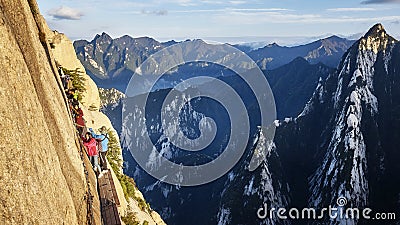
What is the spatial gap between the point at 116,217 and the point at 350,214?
8185 centimetres

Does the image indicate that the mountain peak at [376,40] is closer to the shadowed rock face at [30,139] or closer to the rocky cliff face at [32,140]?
the rocky cliff face at [32,140]

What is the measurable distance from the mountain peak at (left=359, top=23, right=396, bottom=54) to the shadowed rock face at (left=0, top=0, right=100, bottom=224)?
122398 mm

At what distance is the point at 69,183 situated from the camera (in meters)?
13.5

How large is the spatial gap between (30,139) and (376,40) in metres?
133

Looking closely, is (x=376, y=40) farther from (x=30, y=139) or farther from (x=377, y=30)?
(x=30, y=139)

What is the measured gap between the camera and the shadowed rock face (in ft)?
28.8

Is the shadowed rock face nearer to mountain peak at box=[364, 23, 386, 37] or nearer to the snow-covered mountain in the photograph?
the snow-covered mountain

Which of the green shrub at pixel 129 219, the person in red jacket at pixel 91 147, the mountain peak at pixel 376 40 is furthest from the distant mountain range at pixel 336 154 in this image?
the person in red jacket at pixel 91 147

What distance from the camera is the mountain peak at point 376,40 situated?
121 meters

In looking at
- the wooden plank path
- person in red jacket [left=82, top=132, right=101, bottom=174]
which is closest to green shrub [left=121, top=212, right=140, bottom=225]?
the wooden plank path

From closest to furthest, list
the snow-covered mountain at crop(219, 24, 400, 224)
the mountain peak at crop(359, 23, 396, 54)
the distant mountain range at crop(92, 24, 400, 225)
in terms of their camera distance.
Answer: the snow-covered mountain at crop(219, 24, 400, 224)
the distant mountain range at crop(92, 24, 400, 225)
the mountain peak at crop(359, 23, 396, 54)

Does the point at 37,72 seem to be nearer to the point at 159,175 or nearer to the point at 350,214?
the point at 350,214

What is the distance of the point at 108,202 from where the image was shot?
21062 mm

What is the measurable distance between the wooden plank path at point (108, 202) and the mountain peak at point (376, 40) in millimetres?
114978
